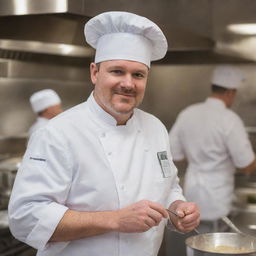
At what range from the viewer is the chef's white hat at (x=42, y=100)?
11.9 feet

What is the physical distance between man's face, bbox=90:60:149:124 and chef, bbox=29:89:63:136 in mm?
2133

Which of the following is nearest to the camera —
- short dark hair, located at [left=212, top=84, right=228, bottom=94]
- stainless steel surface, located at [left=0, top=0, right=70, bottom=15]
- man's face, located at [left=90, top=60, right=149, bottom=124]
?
man's face, located at [left=90, top=60, right=149, bottom=124]

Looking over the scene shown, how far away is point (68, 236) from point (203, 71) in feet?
9.07

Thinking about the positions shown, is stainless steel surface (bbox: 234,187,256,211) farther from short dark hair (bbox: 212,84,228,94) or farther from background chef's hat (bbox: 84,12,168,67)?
background chef's hat (bbox: 84,12,168,67)

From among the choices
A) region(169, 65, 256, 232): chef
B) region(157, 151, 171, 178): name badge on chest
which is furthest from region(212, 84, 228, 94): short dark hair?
region(157, 151, 171, 178): name badge on chest

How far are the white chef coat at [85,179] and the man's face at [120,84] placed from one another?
9 cm

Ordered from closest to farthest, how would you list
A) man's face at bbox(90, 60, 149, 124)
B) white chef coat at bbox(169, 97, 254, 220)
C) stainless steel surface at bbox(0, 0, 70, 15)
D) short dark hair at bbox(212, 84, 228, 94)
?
man's face at bbox(90, 60, 149, 124), stainless steel surface at bbox(0, 0, 70, 15), white chef coat at bbox(169, 97, 254, 220), short dark hair at bbox(212, 84, 228, 94)

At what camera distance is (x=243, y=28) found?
342 cm

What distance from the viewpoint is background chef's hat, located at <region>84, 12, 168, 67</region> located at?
1.52 metres

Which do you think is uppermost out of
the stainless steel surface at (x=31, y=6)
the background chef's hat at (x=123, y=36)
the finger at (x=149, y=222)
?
the stainless steel surface at (x=31, y=6)

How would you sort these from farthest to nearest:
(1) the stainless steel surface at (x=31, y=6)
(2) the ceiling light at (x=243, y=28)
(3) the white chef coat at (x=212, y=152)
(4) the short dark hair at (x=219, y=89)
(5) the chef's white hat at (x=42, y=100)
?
(5) the chef's white hat at (x=42, y=100) < (2) the ceiling light at (x=243, y=28) < (4) the short dark hair at (x=219, y=89) < (3) the white chef coat at (x=212, y=152) < (1) the stainless steel surface at (x=31, y=6)

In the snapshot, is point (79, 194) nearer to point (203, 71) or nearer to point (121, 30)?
point (121, 30)

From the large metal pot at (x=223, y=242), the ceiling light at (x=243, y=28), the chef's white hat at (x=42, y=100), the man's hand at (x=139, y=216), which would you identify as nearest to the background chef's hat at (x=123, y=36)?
the man's hand at (x=139, y=216)

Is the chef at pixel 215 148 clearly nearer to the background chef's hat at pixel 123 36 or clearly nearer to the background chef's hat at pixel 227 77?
the background chef's hat at pixel 227 77
